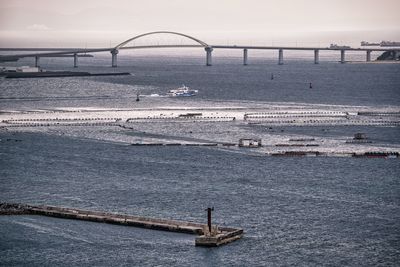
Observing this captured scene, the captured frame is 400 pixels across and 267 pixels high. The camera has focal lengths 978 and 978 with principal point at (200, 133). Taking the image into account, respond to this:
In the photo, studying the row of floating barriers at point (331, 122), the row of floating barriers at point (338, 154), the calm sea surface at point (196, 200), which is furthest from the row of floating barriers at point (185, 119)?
the row of floating barriers at point (338, 154)

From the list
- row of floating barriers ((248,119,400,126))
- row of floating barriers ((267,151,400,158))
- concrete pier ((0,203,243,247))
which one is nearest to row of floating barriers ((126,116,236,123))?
row of floating barriers ((248,119,400,126))

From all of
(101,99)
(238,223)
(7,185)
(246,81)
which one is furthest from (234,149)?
(246,81)

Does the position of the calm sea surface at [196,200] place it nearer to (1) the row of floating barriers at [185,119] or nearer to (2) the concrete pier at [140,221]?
(2) the concrete pier at [140,221]

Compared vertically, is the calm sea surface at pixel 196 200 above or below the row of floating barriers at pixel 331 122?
below

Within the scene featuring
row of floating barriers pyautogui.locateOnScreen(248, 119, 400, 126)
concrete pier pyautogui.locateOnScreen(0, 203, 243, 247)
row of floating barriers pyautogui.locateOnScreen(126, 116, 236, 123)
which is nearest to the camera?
concrete pier pyautogui.locateOnScreen(0, 203, 243, 247)

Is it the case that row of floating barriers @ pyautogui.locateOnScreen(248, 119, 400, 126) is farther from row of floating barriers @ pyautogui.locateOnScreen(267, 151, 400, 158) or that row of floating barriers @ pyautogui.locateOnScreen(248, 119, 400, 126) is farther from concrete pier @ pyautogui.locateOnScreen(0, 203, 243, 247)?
concrete pier @ pyautogui.locateOnScreen(0, 203, 243, 247)

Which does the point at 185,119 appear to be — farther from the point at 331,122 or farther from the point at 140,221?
the point at 140,221
